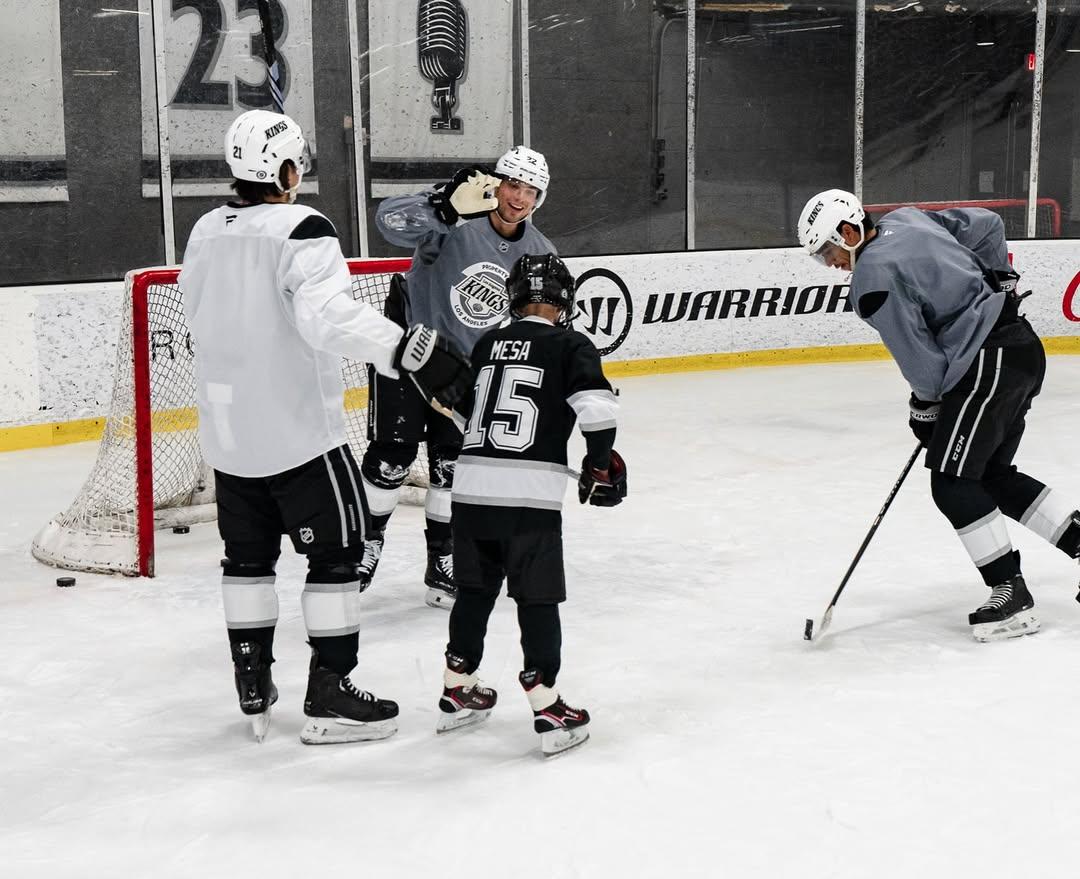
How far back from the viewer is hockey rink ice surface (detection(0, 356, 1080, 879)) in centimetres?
198

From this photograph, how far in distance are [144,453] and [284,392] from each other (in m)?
1.51

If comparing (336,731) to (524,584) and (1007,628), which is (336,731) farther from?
(1007,628)

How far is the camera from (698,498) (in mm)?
4465

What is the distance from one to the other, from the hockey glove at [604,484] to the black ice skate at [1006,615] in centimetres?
110

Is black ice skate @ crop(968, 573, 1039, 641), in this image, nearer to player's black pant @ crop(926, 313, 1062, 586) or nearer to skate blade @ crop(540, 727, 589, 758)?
player's black pant @ crop(926, 313, 1062, 586)

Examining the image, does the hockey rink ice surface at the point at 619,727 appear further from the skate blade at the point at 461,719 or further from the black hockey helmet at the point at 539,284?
the black hockey helmet at the point at 539,284

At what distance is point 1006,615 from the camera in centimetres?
296

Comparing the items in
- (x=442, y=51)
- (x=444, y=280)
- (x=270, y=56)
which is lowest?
(x=444, y=280)

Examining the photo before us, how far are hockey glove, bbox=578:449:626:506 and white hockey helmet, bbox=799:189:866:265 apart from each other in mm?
871

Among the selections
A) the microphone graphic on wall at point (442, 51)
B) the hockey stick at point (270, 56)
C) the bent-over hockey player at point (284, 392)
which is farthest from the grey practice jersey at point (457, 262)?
the microphone graphic on wall at point (442, 51)

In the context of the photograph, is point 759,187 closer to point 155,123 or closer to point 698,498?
point 155,123

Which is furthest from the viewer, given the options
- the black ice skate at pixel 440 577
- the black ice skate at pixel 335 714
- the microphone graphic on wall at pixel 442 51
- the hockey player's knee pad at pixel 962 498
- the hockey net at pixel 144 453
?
the microphone graphic on wall at pixel 442 51

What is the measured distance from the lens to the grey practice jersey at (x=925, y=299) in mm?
2848

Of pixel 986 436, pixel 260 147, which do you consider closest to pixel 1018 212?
pixel 986 436
